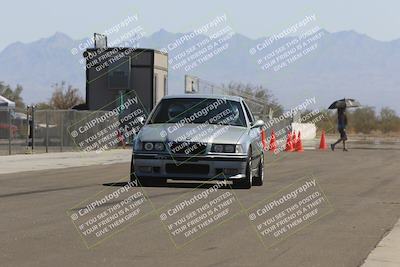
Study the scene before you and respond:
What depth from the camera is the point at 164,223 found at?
11070 millimetres

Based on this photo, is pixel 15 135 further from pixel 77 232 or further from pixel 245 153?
pixel 77 232

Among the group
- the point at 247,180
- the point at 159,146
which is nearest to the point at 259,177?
the point at 247,180

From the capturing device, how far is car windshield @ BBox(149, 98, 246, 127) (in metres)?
16.3

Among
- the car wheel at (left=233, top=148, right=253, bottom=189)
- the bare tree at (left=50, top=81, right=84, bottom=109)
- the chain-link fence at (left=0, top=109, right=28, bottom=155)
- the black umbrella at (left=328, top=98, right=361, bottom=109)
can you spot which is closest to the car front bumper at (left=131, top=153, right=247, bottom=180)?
the car wheel at (left=233, top=148, right=253, bottom=189)

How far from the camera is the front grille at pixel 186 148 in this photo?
1519 cm

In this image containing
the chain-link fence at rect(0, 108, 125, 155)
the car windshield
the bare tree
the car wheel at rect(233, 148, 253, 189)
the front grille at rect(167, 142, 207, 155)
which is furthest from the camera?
the bare tree

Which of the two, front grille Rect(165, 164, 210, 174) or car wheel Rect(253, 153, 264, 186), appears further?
car wheel Rect(253, 153, 264, 186)

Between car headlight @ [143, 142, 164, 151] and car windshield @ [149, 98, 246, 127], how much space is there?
106 centimetres

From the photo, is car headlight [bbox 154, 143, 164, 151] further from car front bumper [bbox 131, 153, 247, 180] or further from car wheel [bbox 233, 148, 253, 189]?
car wheel [bbox 233, 148, 253, 189]

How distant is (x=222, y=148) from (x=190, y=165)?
0.60 m

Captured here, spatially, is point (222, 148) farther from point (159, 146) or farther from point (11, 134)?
point (11, 134)

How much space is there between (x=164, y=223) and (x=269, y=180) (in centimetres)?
848

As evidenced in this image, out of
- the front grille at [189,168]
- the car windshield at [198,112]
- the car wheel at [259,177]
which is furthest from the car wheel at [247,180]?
the car wheel at [259,177]

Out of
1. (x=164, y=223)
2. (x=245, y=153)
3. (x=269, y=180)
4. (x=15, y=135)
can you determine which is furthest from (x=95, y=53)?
(x=164, y=223)
